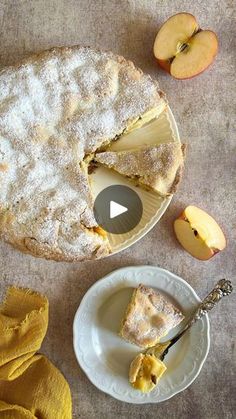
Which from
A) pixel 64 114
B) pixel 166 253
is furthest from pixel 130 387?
pixel 64 114

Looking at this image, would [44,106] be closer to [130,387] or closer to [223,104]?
[223,104]

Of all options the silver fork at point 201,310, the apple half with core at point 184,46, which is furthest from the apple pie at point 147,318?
the apple half with core at point 184,46

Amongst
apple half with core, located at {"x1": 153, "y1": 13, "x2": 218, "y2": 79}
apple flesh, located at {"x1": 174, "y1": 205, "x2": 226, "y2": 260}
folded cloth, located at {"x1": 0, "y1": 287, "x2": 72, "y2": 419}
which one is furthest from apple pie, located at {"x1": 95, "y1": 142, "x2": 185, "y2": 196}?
folded cloth, located at {"x1": 0, "y1": 287, "x2": 72, "y2": 419}

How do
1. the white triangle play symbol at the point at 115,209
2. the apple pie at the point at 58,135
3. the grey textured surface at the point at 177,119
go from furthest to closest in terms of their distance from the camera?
the grey textured surface at the point at 177,119
the white triangle play symbol at the point at 115,209
the apple pie at the point at 58,135

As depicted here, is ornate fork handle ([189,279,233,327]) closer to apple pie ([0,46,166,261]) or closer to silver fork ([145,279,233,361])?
silver fork ([145,279,233,361])

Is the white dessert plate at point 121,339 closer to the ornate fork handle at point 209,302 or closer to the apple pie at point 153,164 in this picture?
the ornate fork handle at point 209,302

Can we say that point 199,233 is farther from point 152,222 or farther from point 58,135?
point 58,135
